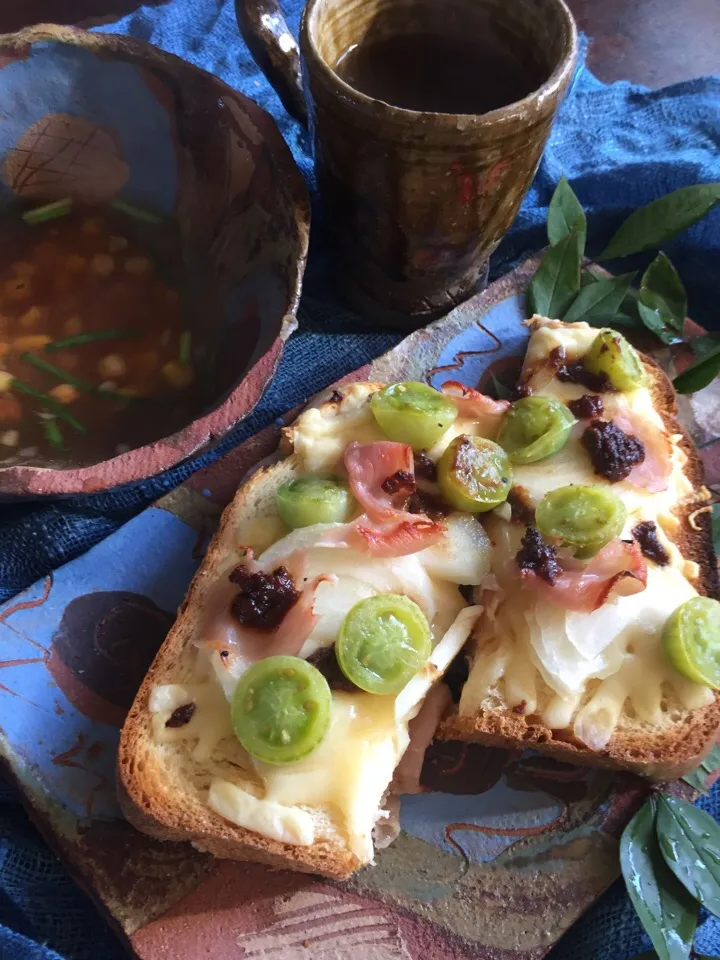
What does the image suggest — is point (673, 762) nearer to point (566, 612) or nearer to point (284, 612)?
point (566, 612)

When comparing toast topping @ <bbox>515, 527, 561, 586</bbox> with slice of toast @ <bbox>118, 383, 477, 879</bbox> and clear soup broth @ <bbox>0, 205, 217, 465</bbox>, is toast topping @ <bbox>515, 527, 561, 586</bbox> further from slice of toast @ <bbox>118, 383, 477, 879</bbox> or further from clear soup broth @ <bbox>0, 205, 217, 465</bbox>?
clear soup broth @ <bbox>0, 205, 217, 465</bbox>

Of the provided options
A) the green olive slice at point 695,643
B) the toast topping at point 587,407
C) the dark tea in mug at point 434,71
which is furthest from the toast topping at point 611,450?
the dark tea in mug at point 434,71

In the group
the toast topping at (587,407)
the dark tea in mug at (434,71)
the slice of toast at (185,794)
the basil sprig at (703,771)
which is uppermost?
the dark tea in mug at (434,71)

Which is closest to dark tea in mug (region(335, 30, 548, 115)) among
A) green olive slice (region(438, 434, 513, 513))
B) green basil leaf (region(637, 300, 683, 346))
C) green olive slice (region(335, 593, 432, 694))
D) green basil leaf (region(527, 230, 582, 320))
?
green basil leaf (region(527, 230, 582, 320))

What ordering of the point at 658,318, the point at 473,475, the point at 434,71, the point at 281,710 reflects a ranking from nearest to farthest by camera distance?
the point at 281,710 → the point at 473,475 → the point at 434,71 → the point at 658,318

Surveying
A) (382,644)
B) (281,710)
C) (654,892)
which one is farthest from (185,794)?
(654,892)

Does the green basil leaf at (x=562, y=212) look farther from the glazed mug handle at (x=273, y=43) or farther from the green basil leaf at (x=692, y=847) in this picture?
the green basil leaf at (x=692, y=847)

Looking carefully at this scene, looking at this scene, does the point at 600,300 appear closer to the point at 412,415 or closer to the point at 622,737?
the point at 412,415
